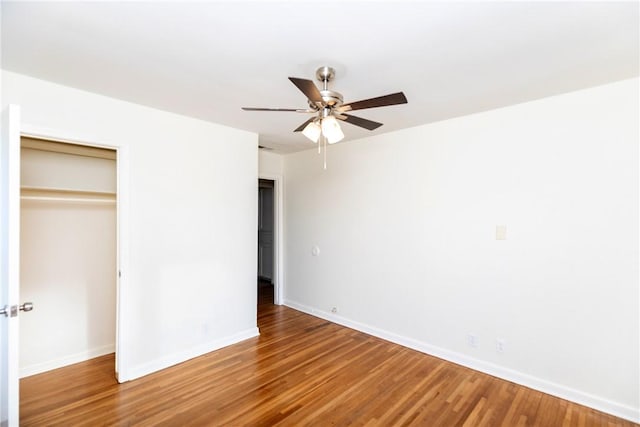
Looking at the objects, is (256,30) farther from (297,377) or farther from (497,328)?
(497,328)

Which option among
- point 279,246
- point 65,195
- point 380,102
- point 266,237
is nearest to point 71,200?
point 65,195

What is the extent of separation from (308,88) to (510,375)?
3.03 metres

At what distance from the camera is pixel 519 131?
107 inches

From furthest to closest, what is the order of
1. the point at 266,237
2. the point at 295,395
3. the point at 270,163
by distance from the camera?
1. the point at 266,237
2. the point at 270,163
3. the point at 295,395

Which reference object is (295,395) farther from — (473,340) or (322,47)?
(322,47)

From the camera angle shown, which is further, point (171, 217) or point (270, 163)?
point (270, 163)

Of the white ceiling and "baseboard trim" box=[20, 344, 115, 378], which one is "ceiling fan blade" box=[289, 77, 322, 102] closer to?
the white ceiling

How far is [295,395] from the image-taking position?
2529mm

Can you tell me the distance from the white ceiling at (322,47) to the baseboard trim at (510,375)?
2439 mm

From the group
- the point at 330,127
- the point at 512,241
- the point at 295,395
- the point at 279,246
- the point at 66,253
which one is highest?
the point at 330,127

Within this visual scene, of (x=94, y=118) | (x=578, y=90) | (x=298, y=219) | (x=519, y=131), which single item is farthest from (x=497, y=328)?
Result: (x=94, y=118)

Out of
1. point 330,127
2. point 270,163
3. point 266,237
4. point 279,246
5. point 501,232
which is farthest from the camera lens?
point 266,237

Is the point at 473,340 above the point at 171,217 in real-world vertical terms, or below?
below

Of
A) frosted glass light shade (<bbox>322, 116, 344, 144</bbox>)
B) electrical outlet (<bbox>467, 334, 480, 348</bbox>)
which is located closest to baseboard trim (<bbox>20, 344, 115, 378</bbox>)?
frosted glass light shade (<bbox>322, 116, 344, 144</bbox>)
